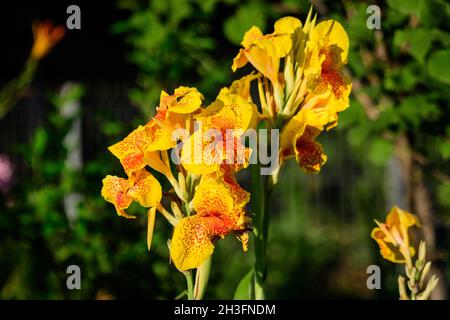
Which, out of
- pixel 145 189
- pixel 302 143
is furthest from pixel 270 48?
pixel 145 189

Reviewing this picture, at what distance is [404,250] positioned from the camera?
1.21 m

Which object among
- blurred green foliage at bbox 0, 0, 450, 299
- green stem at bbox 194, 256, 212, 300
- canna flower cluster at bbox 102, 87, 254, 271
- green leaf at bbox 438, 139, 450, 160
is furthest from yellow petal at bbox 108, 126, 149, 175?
green leaf at bbox 438, 139, 450, 160

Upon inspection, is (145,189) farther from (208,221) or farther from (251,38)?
(251,38)

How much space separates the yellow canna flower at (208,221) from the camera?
0.96 m

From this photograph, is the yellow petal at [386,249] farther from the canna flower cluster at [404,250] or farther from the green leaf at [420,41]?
the green leaf at [420,41]

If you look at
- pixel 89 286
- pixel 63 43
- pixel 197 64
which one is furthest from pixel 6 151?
pixel 89 286

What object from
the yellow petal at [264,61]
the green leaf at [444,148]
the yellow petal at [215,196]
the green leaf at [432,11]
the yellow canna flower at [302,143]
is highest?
the green leaf at [432,11]

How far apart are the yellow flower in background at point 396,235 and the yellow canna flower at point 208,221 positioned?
33cm

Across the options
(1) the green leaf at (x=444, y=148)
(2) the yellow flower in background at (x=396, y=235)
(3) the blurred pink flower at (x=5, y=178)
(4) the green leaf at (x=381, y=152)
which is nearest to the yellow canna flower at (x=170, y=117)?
(2) the yellow flower in background at (x=396, y=235)

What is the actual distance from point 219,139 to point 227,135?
0.04ft

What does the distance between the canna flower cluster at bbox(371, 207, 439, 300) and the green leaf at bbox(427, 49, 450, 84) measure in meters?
0.37

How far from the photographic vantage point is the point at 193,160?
3.10 ft

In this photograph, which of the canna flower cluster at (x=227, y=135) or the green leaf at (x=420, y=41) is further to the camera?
the green leaf at (x=420, y=41)

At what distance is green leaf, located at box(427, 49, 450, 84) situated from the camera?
1483 mm
